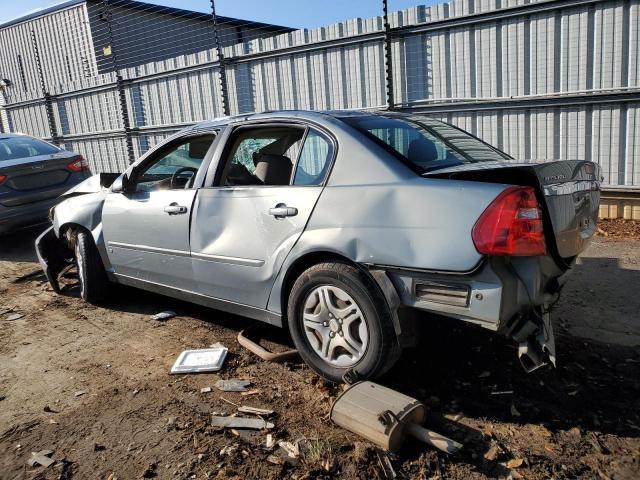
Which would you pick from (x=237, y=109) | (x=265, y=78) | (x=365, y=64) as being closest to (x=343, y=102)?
(x=365, y=64)

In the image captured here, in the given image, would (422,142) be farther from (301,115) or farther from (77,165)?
(77,165)

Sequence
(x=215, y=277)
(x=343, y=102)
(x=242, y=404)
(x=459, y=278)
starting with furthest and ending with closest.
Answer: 1. (x=343, y=102)
2. (x=215, y=277)
3. (x=242, y=404)
4. (x=459, y=278)

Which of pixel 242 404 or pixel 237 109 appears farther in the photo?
pixel 237 109

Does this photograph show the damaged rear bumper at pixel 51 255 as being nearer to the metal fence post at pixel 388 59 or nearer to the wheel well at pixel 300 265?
the wheel well at pixel 300 265

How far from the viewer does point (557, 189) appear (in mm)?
2756

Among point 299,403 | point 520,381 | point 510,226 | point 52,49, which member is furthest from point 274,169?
point 52,49

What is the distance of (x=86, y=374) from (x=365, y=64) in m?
6.14

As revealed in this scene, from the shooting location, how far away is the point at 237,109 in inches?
390

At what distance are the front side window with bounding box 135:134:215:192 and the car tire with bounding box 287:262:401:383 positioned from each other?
1464 mm

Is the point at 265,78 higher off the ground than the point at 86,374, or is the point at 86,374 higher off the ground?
the point at 265,78

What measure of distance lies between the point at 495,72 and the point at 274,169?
4792 mm

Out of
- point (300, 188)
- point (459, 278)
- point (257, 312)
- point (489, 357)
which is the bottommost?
point (489, 357)

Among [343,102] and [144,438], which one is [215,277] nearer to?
[144,438]

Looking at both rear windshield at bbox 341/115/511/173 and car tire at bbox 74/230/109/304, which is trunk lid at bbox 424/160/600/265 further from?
car tire at bbox 74/230/109/304
